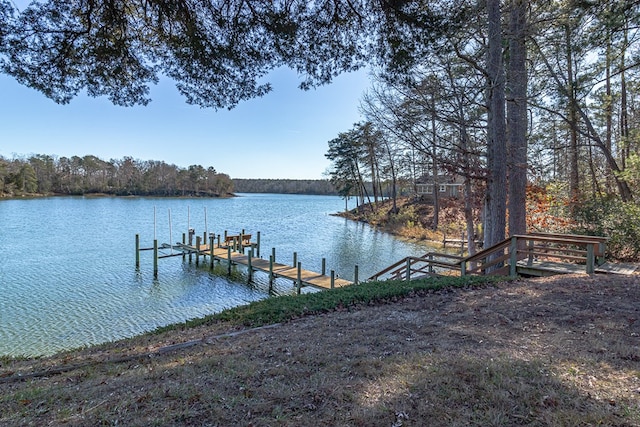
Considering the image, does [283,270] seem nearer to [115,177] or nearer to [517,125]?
[517,125]

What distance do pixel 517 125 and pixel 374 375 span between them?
8.87 meters

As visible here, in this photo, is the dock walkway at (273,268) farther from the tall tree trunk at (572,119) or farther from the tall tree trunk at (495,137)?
the tall tree trunk at (572,119)

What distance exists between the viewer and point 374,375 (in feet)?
9.19

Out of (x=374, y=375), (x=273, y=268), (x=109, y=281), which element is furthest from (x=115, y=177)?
(x=374, y=375)

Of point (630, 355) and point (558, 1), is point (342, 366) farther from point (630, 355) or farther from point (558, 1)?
point (558, 1)

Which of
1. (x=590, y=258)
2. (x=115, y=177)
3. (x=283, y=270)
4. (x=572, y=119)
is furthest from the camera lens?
(x=115, y=177)

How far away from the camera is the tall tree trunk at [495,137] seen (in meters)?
7.46

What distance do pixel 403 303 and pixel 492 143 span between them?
488 cm

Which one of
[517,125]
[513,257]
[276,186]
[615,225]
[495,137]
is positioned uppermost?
[276,186]

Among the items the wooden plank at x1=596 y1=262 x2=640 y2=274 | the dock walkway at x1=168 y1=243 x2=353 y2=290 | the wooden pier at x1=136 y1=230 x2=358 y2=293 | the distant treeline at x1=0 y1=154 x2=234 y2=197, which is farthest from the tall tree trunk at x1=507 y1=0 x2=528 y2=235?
the distant treeline at x1=0 y1=154 x2=234 y2=197

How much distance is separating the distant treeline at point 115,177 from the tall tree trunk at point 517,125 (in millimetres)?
71736

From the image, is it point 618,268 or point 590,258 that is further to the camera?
point 618,268

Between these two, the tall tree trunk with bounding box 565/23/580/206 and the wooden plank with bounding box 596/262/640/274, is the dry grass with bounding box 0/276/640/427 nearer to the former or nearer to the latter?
the wooden plank with bounding box 596/262/640/274

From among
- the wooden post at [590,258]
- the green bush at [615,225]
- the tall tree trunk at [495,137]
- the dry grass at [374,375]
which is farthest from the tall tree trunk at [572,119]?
the dry grass at [374,375]
